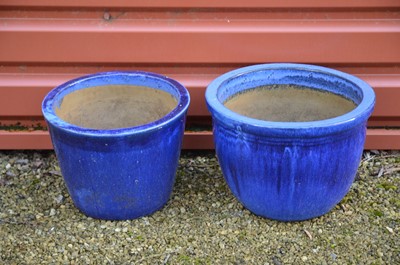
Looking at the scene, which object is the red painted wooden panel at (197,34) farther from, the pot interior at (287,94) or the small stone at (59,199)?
the small stone at (59,199)

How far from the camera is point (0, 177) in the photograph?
3.48 m

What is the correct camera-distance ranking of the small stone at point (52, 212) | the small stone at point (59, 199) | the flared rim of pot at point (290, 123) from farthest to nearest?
the small stone at point (59, 199)
the small stone at point (52, 212)
the flared rim of pot at point (290, 123)

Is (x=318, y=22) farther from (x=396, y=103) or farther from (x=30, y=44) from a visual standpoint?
(x=30, y=44)

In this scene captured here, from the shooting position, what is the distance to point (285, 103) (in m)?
3.33

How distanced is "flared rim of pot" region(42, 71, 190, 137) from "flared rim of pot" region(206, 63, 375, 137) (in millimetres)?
149

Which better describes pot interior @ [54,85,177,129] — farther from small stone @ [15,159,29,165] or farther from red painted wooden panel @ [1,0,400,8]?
small stone @ [15,159,29,165]

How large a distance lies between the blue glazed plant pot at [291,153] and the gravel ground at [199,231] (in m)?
0.13

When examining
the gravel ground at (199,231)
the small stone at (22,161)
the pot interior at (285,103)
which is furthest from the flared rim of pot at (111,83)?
the small stone at (22,161)

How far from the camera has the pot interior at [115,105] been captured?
127 inches

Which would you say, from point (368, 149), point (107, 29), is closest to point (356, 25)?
point (368, 149)

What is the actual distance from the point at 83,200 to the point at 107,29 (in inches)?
36.2

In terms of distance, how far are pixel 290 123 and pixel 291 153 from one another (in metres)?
0.14

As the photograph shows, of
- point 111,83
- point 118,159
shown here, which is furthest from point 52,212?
point 111,83

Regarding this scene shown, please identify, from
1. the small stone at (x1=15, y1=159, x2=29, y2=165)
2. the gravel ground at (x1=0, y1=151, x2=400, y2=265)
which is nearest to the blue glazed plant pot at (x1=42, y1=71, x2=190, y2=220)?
the gravel ground at (x1=0, y1=151, x2=400, y2=265)
